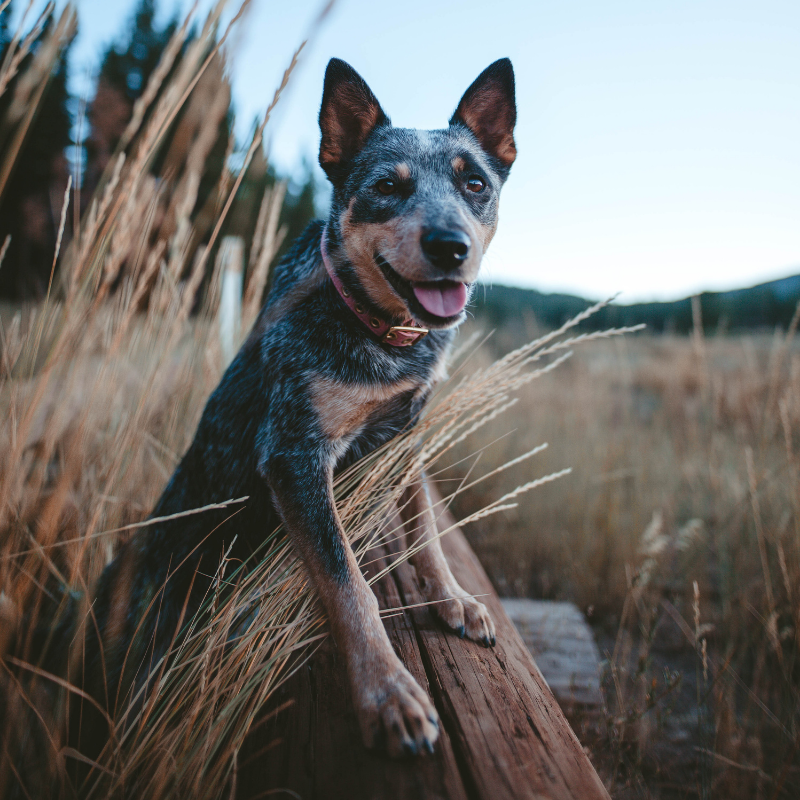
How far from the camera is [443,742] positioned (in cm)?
99

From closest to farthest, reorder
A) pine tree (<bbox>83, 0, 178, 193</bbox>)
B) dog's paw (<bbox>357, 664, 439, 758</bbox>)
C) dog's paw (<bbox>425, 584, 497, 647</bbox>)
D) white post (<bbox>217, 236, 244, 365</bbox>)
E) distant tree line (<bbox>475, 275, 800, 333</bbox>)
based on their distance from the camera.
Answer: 1. dog's paw (<bbox>357, 664, 439, 758</bbox>)
2. dog's paw (<bbox>425, 584, 497, 647</bbox>)
3. white post (<bbox>217, 236, 244, 365</bbox>)
4. pine tree (<bbox>83, 0, 178, 193</bbox>)
5. distant tree line (<bbox>475, 275, 800, 333</bbox>)

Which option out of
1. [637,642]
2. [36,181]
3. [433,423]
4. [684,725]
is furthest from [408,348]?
[36,181]


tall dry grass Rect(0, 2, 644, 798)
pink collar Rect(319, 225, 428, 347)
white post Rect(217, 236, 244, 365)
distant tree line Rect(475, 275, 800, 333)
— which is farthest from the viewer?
distant tree line Rect(475, 275, 800, 333)

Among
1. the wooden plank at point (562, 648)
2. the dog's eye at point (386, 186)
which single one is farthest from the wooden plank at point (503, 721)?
the dog's eye at point (386, 186)

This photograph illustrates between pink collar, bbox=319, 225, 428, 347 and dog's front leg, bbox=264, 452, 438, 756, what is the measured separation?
0.51 m

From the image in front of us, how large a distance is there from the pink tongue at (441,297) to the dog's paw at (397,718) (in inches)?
42.0

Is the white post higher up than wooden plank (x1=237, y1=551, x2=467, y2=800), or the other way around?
the white post

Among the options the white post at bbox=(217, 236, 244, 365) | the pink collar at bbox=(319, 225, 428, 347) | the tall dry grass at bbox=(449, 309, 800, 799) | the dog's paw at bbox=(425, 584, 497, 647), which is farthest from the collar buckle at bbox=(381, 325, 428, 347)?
the white post at bbox=(217, 236, 244, 365)

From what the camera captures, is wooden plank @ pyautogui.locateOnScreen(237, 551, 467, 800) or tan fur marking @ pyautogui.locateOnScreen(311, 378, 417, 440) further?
tan fur marking @ pyautogui.locateOnScreen(311, 378, 417, 440)

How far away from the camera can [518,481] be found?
13.8 ft

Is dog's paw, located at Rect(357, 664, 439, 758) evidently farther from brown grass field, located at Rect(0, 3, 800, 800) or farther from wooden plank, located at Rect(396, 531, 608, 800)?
brown grass field, located at Rect(0, 3, 800, 800)

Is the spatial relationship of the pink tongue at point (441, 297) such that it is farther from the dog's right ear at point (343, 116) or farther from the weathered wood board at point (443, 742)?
the weathered wood board at point (443, 742)

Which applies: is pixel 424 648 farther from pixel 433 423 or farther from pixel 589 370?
pixel 589 370

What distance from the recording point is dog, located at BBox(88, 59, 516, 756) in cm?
143
